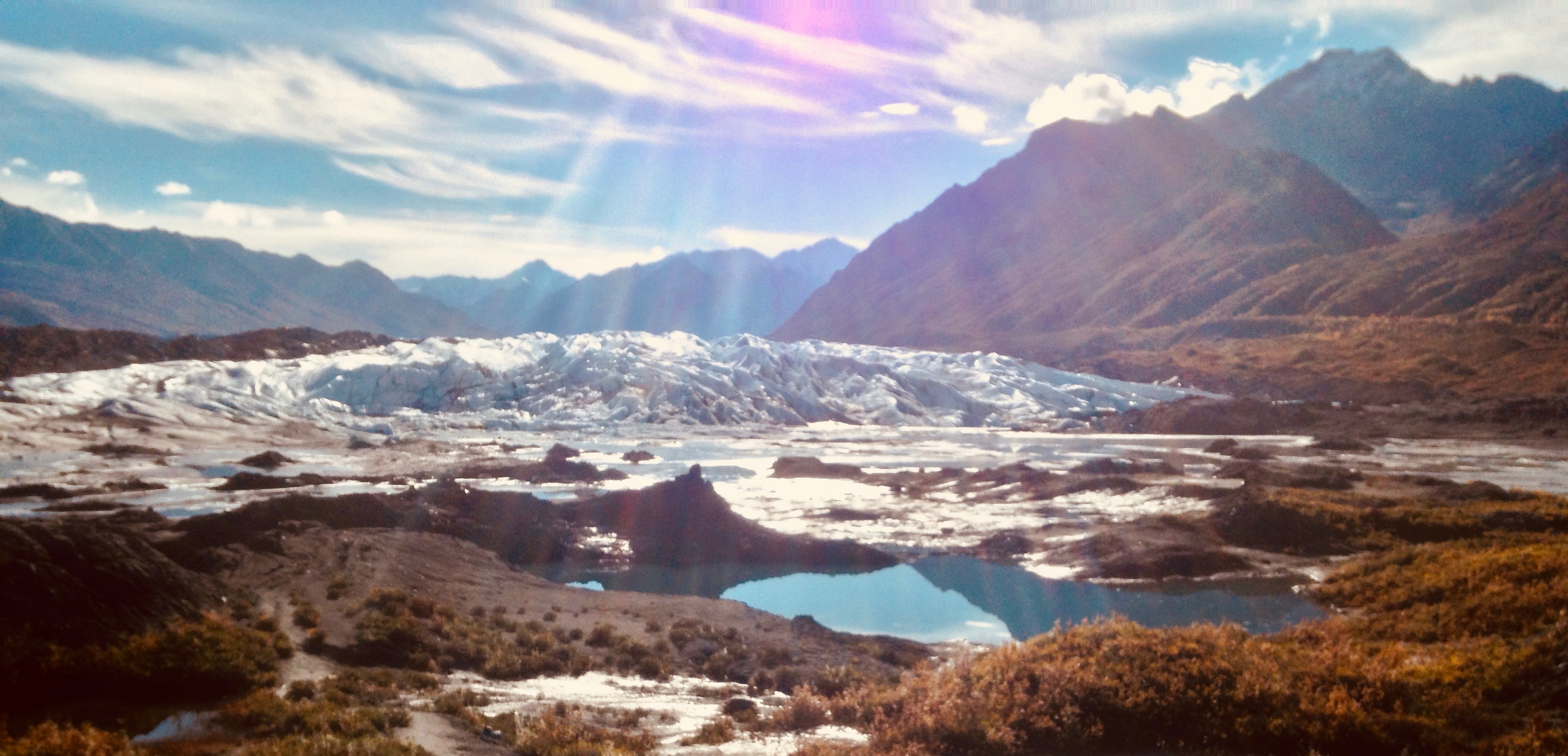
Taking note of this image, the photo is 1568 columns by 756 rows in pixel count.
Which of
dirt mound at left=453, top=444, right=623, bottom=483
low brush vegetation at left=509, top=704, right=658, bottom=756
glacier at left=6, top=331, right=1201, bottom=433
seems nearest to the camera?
low brush vegetation at left=509, top=704, right=658, bottom=756

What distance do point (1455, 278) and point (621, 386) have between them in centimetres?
11128

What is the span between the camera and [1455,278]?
127062mm

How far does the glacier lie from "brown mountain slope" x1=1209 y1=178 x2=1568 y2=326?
119 ft

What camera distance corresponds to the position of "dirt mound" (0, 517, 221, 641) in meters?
11.1

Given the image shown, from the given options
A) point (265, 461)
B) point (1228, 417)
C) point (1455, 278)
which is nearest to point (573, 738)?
point (265, 461)

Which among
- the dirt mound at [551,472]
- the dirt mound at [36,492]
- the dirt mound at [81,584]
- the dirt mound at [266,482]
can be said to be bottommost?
the dirt mound at [36,492]

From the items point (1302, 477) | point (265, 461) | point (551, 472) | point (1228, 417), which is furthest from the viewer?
point (1228, 417)

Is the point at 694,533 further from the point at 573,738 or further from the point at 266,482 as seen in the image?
the point at 266,482

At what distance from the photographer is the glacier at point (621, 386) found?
92.6 m

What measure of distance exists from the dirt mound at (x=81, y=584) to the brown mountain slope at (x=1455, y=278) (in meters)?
127

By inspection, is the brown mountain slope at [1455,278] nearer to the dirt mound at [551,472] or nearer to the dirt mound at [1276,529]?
the dirt mound at [1276,529]

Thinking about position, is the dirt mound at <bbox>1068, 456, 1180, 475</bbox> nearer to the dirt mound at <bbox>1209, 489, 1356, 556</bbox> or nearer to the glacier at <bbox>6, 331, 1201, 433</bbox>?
the dirt mound at <bbox>1209, 489, 1356, 556</bbox>

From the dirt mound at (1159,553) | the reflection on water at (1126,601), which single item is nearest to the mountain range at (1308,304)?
the dirt mound at (1159,553)

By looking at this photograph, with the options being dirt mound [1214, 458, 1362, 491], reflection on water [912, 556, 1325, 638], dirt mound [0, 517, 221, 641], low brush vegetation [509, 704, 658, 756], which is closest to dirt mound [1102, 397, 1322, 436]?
dirt mound [1214, 458, 1362, 491]
